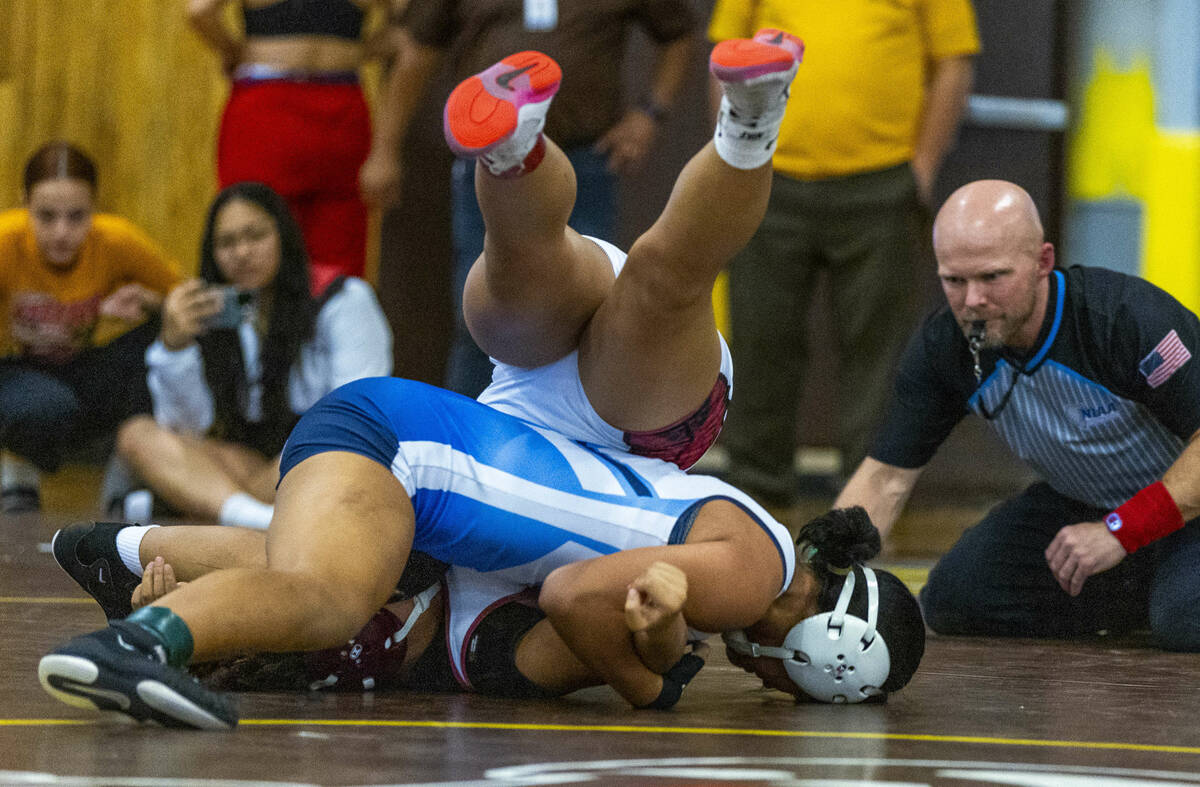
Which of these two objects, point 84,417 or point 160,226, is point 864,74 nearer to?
point 84,417

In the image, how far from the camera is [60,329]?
5.26 meters

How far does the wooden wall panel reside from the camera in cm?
654

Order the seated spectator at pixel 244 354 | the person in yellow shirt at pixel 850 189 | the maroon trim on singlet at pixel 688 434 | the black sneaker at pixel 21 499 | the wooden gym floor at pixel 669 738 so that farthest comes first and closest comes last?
1. the black sneaker at pixel 21 499
2. the person in yellow shirt at pixel 850 189
3. the seated spectator at pixel 244 354
4. the maroon trim on singlet at pixel 688 434
5. the wooden gym floor at pixel 669 738

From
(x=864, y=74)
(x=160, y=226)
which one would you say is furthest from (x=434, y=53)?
(x=160, y=226)

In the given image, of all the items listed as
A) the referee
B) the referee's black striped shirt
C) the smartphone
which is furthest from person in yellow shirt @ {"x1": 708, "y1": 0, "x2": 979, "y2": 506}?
the referee's black striped shirt

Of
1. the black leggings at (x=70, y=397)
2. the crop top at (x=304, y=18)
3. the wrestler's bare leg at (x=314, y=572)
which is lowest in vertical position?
the black leggings at (x=70, y=397)

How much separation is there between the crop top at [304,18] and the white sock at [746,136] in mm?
3197

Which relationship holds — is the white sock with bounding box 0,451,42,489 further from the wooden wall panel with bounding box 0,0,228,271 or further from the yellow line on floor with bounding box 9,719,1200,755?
the yellow line on floor with bounding box 9,719,1200,755

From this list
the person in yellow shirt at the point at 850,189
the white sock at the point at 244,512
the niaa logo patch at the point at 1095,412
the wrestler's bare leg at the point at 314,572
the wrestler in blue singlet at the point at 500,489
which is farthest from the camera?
the person in yellow shirt at the point at 850,189

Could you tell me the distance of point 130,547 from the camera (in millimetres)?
2482

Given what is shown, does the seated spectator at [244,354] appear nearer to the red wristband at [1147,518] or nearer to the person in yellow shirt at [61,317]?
the person in yellow shirt at [61,317]

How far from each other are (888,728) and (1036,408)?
3.67ft

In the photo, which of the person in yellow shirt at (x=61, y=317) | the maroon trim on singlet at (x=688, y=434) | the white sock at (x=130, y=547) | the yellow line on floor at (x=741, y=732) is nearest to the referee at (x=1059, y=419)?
the maroon trim on singlet at (x=688, y=434)

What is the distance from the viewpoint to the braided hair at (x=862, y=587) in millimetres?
2393
